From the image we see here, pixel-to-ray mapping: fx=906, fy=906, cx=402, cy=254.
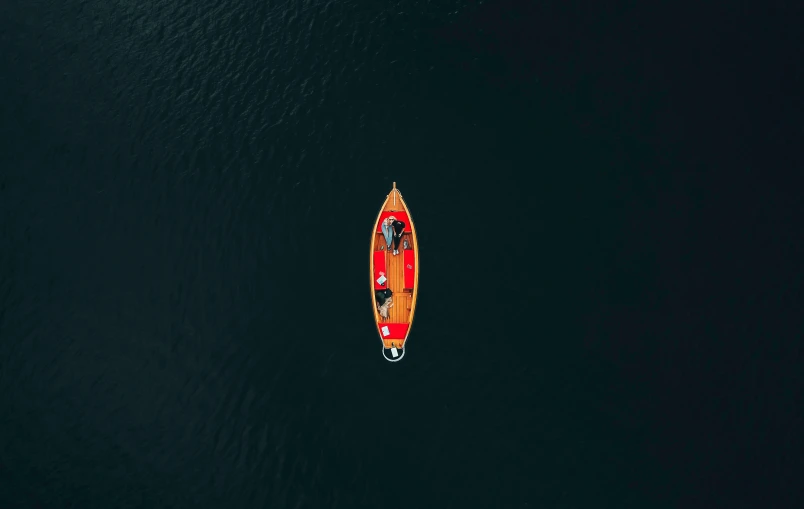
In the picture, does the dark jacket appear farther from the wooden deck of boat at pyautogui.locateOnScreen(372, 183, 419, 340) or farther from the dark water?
the dark water

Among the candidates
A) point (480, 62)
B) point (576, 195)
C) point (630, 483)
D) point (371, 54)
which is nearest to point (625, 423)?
point (630, 483)

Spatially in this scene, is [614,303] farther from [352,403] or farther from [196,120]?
[196,120]

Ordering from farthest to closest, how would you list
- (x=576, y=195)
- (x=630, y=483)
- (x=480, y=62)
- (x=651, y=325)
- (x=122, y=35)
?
(x=122, y=35) → (x=480, y=62) → (x=576, y=195) → (x=651, y=325) → (x=630, y=483)

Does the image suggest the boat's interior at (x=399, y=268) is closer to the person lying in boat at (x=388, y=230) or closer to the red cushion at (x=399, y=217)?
the red cushion at (x=399, y=217)

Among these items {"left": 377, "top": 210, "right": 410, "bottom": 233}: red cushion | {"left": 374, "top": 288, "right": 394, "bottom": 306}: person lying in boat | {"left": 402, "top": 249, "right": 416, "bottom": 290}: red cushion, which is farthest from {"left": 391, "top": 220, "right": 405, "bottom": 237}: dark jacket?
{"left": 374, "top": 288, "right": 394, "bottom": 306}: person lying in boat

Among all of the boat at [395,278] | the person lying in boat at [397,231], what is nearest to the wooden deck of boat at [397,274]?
the boat at [395,278]

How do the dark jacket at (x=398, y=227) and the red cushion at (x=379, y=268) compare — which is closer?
the red cushion at (x=379, y=268)

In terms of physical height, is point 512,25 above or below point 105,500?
above
